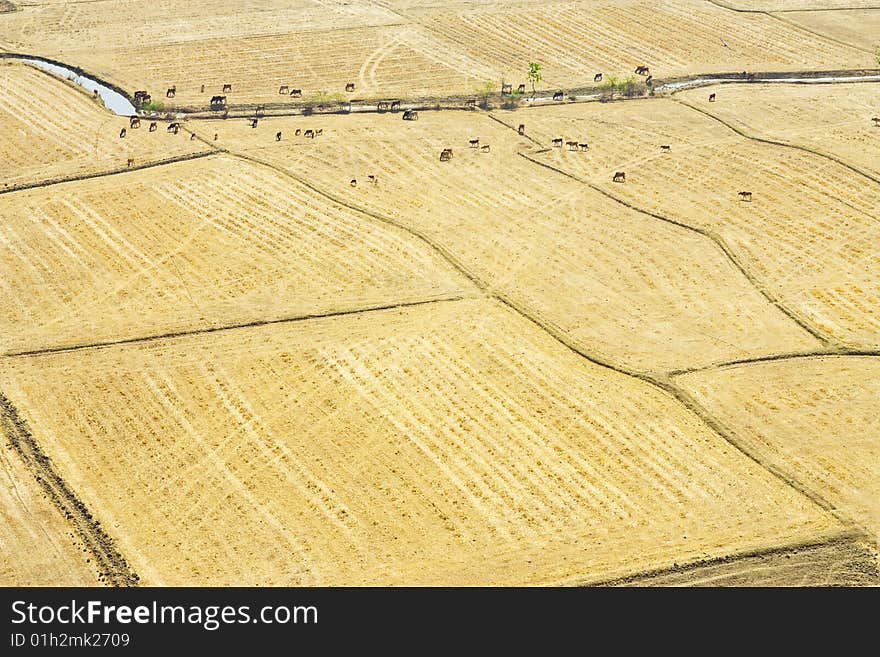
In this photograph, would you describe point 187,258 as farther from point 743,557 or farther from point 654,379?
point 743,557

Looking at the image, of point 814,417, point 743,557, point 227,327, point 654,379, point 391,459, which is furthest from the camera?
point 227,327

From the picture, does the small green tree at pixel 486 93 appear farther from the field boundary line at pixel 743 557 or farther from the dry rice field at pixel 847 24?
the field boundary line at pixel 743 557

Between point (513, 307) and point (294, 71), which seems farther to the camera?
point (294, 71)

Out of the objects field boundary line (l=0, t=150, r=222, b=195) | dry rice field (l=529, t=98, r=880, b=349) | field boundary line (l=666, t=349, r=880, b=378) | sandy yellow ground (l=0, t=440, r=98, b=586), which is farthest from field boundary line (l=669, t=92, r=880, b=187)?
sandy yellow ground (l=0, t=440, r=98, b=586)

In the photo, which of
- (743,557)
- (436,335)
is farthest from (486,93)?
(743,557)

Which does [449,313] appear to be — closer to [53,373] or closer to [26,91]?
[53,373]

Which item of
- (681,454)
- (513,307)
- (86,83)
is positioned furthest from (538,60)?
(681,454)
